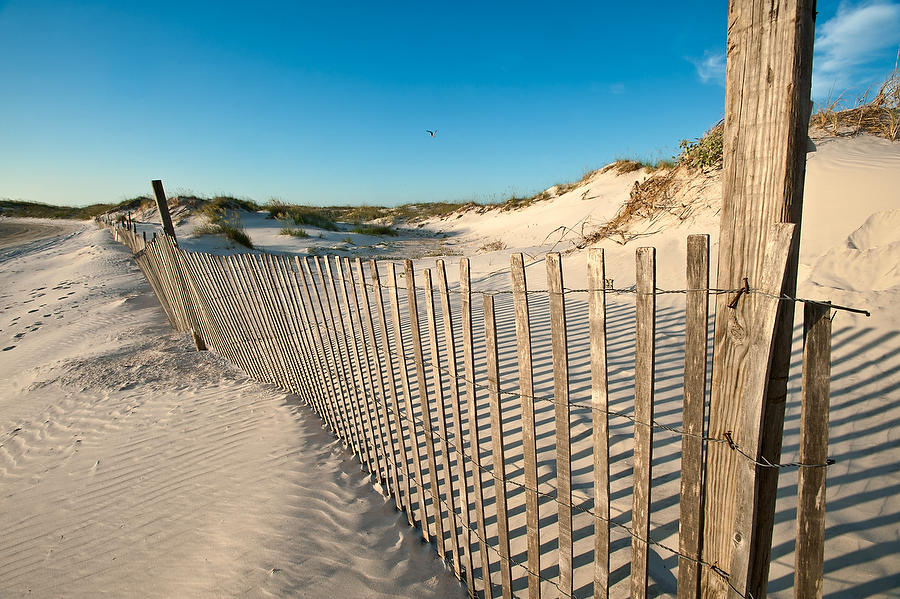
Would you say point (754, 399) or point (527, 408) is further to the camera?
point (527, 408)

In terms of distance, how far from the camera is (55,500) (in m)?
3.45

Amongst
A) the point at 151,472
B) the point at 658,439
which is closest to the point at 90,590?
the point at 151,472

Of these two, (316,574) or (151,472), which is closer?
(316,574)

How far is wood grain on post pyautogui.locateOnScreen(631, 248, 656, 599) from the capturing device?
4.22ft

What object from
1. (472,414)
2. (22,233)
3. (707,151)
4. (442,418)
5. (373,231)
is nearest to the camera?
(472,414)

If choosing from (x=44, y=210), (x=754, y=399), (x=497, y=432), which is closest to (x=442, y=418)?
(x=497, y=432)

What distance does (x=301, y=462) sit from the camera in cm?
366

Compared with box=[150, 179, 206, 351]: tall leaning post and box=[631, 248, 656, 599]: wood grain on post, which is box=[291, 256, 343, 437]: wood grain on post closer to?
box=[631, 248, 656, 599]: wood grain on post

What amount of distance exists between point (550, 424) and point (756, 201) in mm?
2823

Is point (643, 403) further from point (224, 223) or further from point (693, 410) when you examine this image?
point (224, 223)

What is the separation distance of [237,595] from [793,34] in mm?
3373

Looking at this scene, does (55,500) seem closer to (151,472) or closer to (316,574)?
(151,472)

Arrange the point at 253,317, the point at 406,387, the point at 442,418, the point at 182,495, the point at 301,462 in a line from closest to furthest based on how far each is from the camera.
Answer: the point at 442,418 → the point at 406,387 → the point at 182,495 → the point at 301,462 → the point at 253,317

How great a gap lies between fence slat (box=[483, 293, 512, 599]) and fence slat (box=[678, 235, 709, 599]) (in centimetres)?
72
